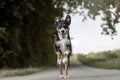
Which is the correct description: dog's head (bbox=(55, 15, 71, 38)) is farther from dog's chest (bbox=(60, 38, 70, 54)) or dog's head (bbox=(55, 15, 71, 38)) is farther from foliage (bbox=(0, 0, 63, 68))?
foliage (bbox=(0, 0, 63, 68))

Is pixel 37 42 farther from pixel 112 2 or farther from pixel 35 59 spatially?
pixel 112 2

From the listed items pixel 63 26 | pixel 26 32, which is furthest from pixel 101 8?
pixel 63 26

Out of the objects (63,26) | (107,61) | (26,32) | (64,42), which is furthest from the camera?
(26,32)

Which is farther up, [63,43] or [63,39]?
[63,39]

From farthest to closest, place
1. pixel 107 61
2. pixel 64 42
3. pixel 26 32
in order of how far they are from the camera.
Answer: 1. pixel 26 32
2. pixel 107 61
3. pixel 64 42

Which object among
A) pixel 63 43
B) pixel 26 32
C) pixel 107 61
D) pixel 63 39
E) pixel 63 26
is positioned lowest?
pixel 107 61

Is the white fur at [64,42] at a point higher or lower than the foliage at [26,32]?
lower

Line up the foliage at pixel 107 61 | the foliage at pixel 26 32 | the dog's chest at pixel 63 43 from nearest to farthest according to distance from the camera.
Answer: the dog's chest at pixel 63 43 < the foliage at pixel 107 61 < the foliage at pixel 26 32

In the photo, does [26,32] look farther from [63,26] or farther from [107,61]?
[63,26]

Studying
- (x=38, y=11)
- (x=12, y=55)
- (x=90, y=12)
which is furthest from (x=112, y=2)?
(x=12, y=55)

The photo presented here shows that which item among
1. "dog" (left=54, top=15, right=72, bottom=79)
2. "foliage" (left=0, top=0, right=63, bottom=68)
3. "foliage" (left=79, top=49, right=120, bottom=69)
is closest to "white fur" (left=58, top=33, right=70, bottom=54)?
"dog" (left=54, top=15, right=72, bottom=79)

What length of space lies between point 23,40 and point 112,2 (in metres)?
7.61

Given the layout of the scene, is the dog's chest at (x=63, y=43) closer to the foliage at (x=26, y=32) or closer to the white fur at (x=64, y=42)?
the white fur at (x=64, y=42)

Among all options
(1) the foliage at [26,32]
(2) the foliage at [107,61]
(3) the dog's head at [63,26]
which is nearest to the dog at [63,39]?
(3) the dog's head at [63,26]
